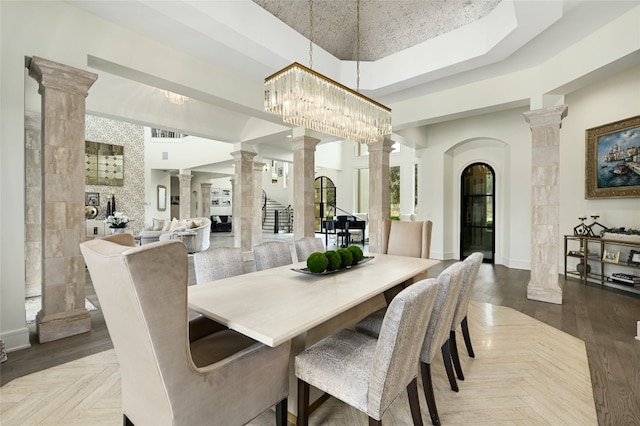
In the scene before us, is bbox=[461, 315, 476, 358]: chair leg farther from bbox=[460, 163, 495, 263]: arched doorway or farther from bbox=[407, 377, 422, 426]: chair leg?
bbox=[460, 163, 495, 263]: arched doorway

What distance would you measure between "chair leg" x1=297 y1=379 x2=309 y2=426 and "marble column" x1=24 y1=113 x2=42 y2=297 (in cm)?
412

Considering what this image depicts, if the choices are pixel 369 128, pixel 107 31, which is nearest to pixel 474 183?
pixel 369 128

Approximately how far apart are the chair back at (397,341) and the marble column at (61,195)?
270 centimetres

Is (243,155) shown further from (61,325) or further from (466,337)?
(466,337)

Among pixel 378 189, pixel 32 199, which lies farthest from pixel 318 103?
pixel 32 199

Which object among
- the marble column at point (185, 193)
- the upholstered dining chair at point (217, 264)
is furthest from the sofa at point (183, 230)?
the upholstered dining chair at point (217, 264)

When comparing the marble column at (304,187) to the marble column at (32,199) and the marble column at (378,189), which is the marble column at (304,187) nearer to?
the marble column at (378,189)

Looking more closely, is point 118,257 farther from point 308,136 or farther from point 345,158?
point 345,158

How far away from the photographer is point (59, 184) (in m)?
2.62

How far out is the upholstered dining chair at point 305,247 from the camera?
3.09 metres

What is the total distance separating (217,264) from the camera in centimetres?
223

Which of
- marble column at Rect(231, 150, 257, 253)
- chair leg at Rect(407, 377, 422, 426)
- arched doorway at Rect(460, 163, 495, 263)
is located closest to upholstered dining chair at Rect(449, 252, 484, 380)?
chair leg at Rect(407, 377, 422, 426)

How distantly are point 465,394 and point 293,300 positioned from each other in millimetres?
1333

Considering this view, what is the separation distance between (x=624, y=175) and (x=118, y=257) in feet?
20.1
